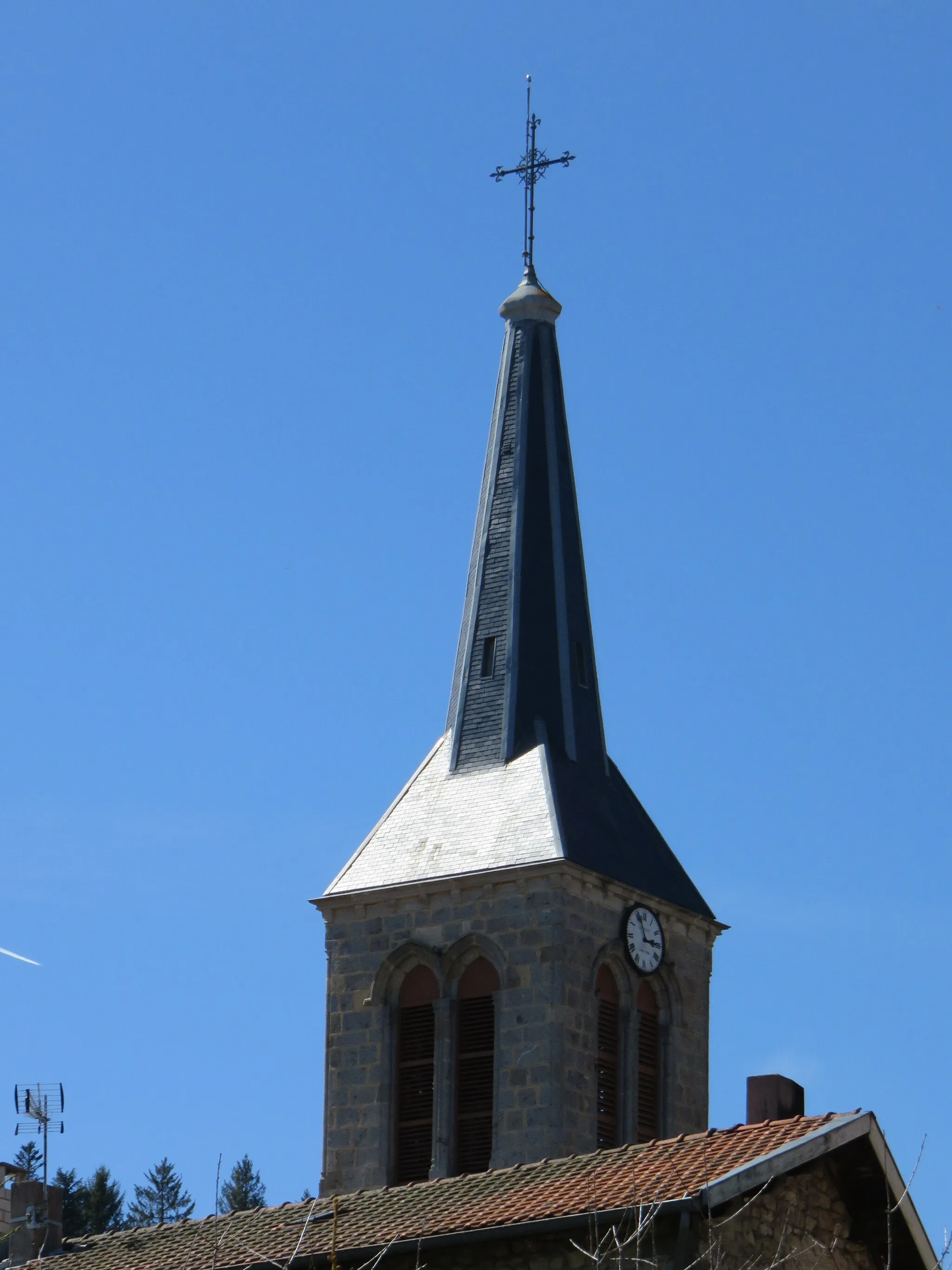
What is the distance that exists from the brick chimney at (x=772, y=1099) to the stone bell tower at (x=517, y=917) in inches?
448

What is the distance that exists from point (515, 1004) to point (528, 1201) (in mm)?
15741

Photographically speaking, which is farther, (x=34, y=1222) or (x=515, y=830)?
(x=515, y=830)

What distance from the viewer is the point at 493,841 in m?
39.8

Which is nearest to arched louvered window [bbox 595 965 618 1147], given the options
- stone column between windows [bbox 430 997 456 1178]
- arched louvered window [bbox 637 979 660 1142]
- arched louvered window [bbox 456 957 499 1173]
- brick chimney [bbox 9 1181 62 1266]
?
arched louvered window [bbox 637 979 660 1142]

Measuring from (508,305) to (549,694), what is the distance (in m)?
→ 5.87

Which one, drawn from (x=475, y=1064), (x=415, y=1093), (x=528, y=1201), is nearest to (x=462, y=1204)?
(x=528, y=1201)

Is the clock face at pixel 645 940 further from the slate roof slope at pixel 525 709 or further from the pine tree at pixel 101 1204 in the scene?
the pine tree at pixel 101 1204

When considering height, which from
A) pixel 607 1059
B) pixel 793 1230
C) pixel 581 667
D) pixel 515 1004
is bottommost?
pixel 793 1230

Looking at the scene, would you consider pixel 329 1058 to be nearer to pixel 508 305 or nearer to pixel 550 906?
pixel 550 906

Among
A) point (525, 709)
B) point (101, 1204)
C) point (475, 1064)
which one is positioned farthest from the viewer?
point (101, 1204)

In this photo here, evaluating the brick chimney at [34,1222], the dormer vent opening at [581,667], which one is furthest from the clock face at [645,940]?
the brick chimney at [34,1222]

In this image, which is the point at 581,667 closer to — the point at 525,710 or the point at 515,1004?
the point at 525,710

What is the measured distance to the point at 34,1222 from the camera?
91.8 ft

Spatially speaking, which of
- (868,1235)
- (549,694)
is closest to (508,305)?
(549,694)
